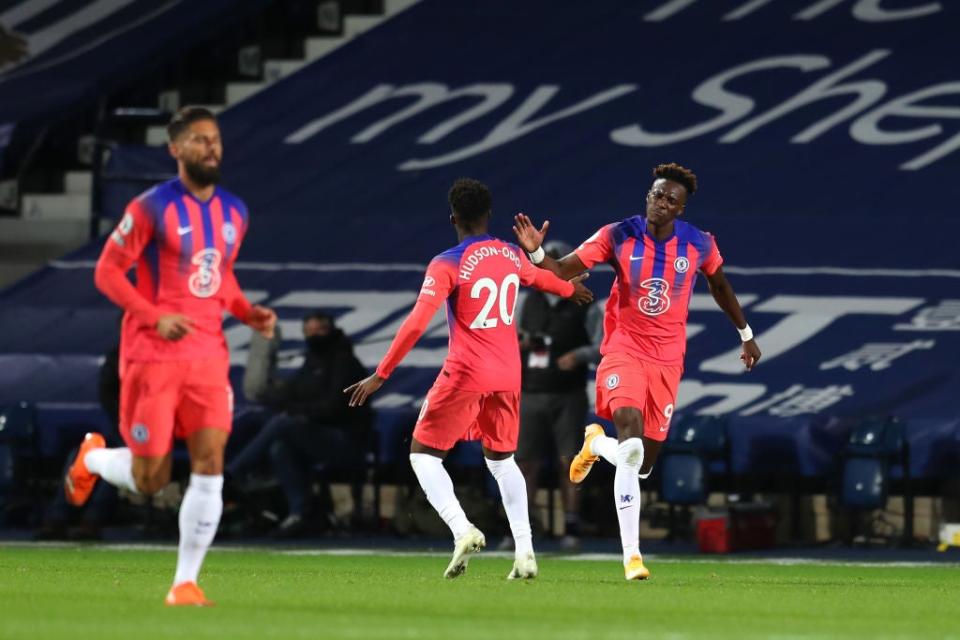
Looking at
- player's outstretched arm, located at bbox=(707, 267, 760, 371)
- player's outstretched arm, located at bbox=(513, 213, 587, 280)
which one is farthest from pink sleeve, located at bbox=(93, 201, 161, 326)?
player's outstretched arm, located at bbox=(707, 267, 760, 371)

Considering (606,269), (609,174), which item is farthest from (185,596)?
(609,174)

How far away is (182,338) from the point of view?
26.7ft

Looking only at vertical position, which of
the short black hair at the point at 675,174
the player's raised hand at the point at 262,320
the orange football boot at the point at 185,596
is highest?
the short black hair at the point at 675,174

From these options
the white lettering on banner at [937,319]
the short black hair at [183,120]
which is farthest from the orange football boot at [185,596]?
the white lettering on banner at [937,319]

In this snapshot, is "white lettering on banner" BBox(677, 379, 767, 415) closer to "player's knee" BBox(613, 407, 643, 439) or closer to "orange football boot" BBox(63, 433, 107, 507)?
"player's knee" BBox(613, 407, 643, 439)

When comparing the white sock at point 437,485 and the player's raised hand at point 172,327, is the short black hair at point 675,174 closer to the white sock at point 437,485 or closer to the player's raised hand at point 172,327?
the white sock at point 437,485

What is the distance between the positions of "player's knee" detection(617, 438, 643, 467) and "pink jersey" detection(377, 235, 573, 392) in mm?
646

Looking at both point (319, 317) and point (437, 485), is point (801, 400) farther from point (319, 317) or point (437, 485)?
point (437, 485)

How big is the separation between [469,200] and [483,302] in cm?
52

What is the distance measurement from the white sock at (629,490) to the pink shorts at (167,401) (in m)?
2.96

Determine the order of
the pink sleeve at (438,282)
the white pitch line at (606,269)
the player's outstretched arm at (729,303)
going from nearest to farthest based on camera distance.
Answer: the pink sleeve at (438,282)
the player's outstretched arm at (729,303)
the white pitch line at (606,269)

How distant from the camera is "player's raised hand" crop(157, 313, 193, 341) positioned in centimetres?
790

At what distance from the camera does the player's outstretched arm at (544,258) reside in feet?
34.8

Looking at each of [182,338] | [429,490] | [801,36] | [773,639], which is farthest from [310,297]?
[773,639]
